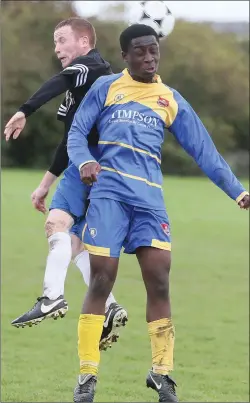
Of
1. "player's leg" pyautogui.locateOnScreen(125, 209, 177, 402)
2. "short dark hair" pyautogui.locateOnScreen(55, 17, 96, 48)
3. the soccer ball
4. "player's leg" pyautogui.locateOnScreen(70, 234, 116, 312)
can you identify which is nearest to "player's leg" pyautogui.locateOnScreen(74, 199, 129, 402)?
"player's leg" pyautogui.locateOnScreen(125, 209, 177, 402)

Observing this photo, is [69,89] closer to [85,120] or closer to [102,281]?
[85,120]

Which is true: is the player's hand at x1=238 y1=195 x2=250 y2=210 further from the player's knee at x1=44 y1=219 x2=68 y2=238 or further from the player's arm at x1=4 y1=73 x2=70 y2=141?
the player's arm at x1=4 y1=73 x2=70 y2=141

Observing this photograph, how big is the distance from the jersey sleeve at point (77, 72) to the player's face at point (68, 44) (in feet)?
0.47

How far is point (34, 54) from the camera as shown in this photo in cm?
A: 4578

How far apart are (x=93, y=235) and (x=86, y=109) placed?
701 millimetres

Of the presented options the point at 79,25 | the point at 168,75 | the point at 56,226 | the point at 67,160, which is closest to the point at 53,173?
the point at 67,160

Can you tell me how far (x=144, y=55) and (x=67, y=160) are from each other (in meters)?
1.01

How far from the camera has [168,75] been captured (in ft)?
168

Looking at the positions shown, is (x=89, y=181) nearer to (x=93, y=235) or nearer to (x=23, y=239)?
(x=93, y=235)

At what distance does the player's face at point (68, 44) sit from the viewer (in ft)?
18.9

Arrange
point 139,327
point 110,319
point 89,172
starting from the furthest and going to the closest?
point 139,327 → point 110,319 → point 89,172

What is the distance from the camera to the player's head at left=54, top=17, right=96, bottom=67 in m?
5.76

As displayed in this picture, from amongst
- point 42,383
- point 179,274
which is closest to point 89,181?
point 42,383

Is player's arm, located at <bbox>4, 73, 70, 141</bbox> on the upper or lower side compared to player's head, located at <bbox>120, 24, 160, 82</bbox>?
lower
